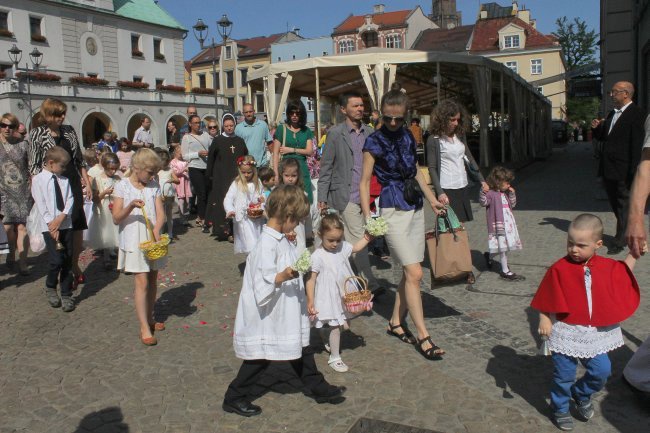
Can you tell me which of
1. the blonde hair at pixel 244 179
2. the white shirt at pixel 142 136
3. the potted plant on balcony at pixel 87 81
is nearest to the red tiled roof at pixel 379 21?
the potted plant on balcony at pixel 87 81

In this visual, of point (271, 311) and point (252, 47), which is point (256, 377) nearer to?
point (271, 311)

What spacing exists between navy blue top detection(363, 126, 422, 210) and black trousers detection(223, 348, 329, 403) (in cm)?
139

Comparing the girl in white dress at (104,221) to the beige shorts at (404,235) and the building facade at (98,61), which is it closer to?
the beige shorts at (404,235)

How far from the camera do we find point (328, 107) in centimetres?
2112

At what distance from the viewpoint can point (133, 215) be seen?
536 cm

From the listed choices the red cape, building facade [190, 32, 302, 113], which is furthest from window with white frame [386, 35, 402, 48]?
the red cape

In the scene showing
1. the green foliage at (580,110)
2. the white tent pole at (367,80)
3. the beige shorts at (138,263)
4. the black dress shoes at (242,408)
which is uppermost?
the green foliage at (580,110)

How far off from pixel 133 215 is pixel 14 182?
317cm

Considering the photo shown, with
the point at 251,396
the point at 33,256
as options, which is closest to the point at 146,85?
the point at 33,256

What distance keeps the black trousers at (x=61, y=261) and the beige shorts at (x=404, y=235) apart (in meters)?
3.61

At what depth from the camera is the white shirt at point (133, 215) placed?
17.3 ft

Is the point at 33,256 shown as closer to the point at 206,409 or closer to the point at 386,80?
the point at 206,409

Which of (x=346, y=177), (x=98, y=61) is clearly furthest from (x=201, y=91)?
(x=346, y=177)

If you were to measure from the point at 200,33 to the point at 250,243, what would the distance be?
1886 centimetres
